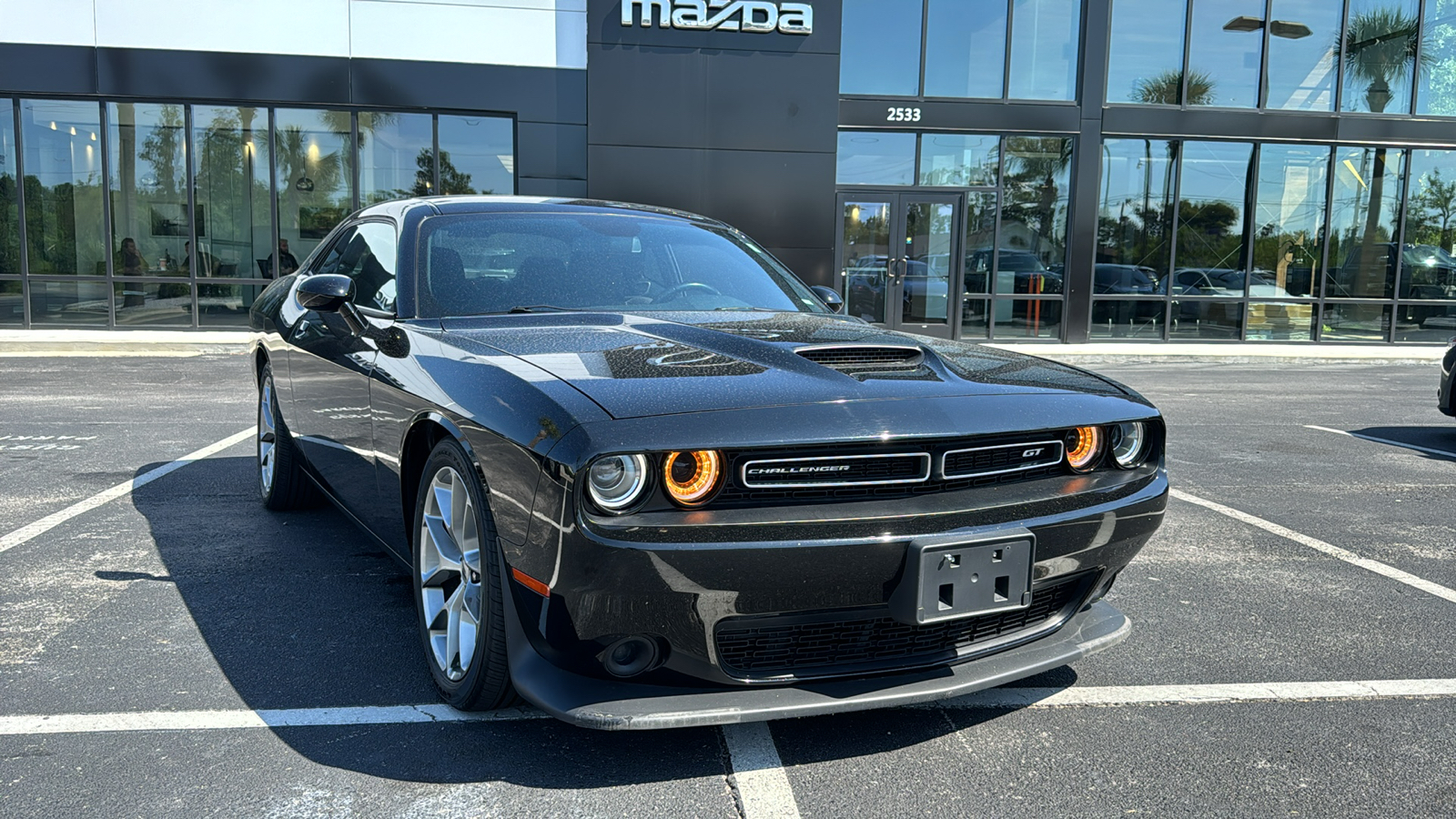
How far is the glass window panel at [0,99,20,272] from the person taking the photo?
51.4 feet

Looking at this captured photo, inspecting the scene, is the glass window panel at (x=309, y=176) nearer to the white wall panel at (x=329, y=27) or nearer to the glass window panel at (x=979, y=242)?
the white wall panel at (x=329, y=27)

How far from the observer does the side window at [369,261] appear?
3.83 m

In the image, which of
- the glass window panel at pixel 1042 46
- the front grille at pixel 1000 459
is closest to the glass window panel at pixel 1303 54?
the glass window panel at pixel 1042 46

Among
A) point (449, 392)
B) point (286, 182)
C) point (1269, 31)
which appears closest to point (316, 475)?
point (449, 392)

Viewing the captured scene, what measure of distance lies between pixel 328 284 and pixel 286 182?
1390 centimetres

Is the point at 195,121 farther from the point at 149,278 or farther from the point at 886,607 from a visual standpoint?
the point at 886,607

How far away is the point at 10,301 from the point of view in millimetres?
15930

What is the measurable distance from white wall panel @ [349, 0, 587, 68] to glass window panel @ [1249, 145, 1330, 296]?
37.5 feet

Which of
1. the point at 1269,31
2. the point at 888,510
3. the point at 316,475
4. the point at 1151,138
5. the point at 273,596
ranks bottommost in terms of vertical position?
the point at 273,596

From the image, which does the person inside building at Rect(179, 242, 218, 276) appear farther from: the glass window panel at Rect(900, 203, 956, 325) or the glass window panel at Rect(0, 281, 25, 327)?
the glass window panel at Rect(900, 203, 956, 325)

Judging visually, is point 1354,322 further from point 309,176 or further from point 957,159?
point 309,176

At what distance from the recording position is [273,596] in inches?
154

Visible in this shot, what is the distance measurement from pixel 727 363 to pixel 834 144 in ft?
46.4

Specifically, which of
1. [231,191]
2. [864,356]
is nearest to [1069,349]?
[231,191]
